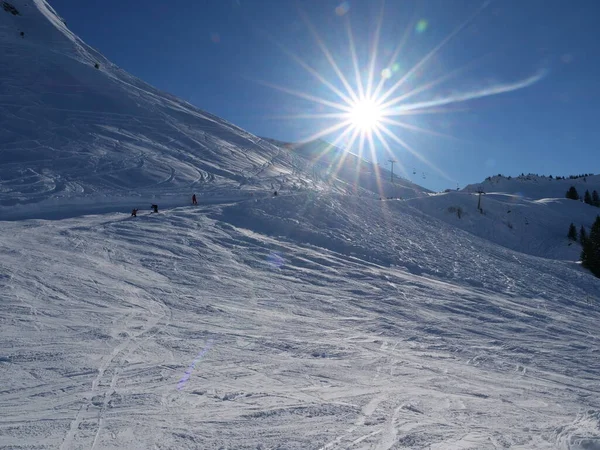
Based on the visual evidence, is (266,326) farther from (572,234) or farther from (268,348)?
(572,234)

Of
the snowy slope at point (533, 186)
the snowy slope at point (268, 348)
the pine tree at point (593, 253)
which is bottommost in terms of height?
the snowy slope at point (268, 348)

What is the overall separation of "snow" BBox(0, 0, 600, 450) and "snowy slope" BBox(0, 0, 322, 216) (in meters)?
0.52

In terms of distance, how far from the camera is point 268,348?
8641 mm

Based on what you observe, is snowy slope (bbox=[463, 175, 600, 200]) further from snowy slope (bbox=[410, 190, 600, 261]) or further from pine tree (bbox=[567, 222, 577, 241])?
pine tree (bbox=[567, 222, 577, 241])

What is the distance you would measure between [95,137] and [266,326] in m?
35.3

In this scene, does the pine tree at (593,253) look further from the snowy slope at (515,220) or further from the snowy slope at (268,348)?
the snowy slope at (268,348)

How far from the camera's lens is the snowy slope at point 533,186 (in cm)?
9150

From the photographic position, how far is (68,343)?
7.70 m

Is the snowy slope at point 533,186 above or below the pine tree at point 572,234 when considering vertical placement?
above

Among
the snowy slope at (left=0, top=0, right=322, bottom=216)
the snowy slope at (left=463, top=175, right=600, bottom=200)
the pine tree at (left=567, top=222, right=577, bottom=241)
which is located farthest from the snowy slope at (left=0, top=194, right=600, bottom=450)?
the snowy slope at (left=463, top=175, right=600, bottom=200)

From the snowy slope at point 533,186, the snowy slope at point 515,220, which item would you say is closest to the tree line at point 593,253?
the snowy slope at point 515,220

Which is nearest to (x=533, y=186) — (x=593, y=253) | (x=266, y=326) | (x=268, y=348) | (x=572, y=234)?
(x=572, y=234)

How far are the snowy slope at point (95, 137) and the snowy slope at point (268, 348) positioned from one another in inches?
409

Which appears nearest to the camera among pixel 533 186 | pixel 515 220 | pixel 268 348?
pixel 268 348
